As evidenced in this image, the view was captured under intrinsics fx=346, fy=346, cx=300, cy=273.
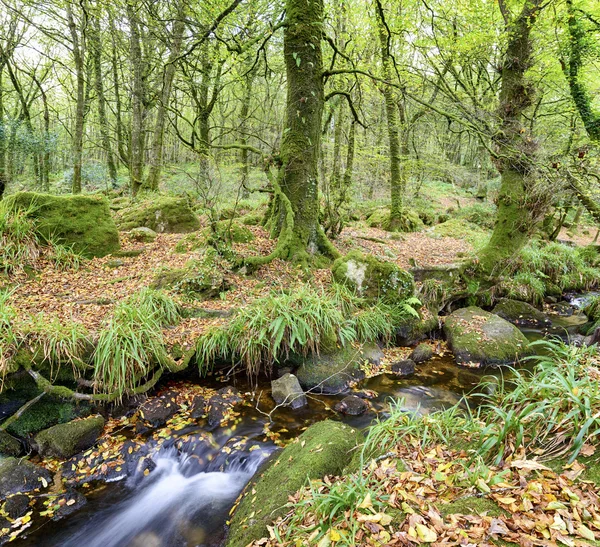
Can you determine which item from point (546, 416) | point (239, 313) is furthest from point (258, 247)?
point (546, 416)

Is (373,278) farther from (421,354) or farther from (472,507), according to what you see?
(472,507)

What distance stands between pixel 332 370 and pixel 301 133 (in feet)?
15.7

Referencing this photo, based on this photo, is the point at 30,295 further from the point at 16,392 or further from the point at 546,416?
the point at 546,416

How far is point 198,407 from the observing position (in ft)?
16.0

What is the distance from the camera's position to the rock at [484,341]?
6.45 m

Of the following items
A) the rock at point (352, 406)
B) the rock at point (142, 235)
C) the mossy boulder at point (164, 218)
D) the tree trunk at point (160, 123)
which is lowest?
Result: the rock at point (352, 406)

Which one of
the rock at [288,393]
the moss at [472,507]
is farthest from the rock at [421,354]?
the moss at [472,507]

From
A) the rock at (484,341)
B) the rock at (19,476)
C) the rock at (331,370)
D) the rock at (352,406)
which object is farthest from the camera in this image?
the rock at (484,341)

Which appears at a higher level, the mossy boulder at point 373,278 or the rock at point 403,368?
the mossy boulder at point 373,278

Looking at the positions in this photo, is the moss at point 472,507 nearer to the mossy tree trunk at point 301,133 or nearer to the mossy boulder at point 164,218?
the mossy tree trunk at point 301,133

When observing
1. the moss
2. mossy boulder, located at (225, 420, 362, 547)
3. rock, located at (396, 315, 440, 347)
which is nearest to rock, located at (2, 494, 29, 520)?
mossy boulder, located at (225, 420, 362, 547)

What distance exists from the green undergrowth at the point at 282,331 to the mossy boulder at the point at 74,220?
12.6ft

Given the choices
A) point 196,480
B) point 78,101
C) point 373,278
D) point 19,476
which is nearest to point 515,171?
point 373,278

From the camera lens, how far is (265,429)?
461cm
